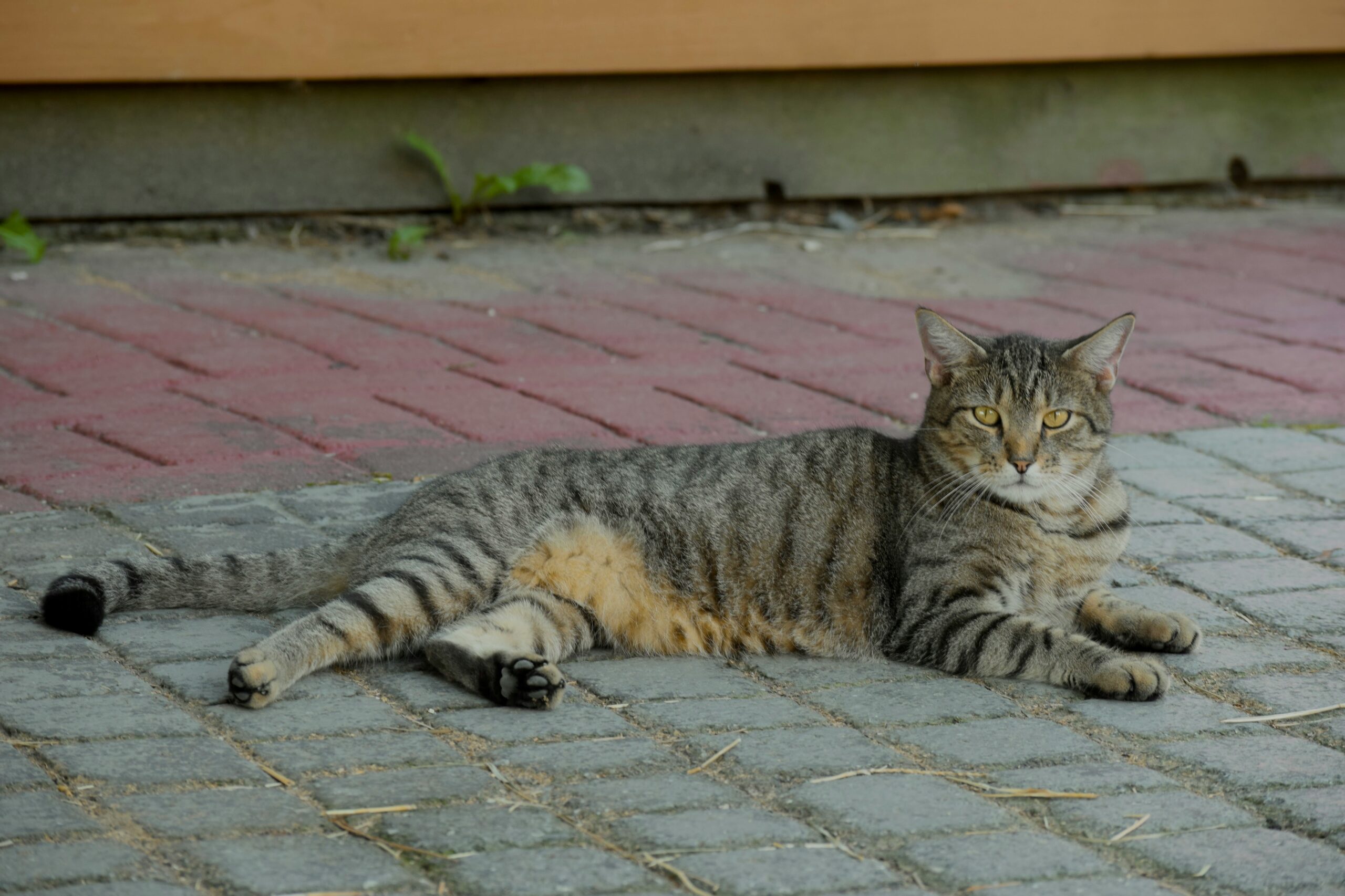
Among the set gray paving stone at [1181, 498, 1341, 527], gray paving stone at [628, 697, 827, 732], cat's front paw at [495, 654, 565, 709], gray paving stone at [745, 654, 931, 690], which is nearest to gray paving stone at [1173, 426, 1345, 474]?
gray paving stone at [1181, 498, 1341, 527]

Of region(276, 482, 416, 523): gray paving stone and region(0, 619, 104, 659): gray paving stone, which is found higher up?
region(276, 482, 416, 523): gray paving stone

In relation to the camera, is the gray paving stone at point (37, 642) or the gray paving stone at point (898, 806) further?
the gray paving stone at point (37, 642)

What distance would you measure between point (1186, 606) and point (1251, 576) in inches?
11.6

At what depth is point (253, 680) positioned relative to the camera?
3.37m

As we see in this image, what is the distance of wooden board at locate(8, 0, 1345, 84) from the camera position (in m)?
7.00

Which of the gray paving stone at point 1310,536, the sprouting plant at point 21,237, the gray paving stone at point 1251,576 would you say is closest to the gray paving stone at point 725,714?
the gray paving stone at point 1251,576

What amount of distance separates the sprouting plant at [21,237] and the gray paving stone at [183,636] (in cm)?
367

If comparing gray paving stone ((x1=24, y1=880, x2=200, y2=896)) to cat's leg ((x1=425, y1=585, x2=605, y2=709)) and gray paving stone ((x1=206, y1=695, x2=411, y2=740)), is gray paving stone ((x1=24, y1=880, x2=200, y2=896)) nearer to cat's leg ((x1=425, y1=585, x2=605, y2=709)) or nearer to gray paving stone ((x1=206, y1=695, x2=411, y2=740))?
gray paving stone ((x1=206, y1=695, x2=411, y2=740))

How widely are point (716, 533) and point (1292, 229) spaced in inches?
216

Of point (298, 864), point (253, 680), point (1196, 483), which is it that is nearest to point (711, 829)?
point (298, 864)

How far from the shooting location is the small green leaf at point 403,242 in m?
7.42

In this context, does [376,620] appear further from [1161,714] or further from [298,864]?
[1161,714]

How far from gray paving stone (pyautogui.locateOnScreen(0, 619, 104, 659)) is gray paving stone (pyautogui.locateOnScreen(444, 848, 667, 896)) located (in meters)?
1.36

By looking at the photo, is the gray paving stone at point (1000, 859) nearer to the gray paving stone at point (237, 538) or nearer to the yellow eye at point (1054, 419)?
the yellow eye at point (1054, 419)
